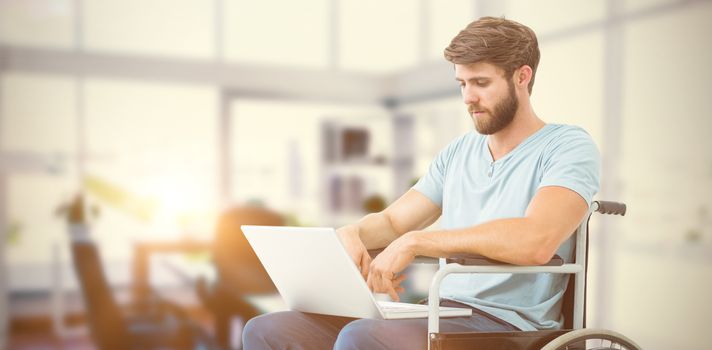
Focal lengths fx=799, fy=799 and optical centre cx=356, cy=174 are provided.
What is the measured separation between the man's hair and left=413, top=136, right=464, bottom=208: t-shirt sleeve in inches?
11.7

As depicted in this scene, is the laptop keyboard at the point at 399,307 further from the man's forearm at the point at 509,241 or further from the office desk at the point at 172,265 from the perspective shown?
the office desk at the point at 172,265

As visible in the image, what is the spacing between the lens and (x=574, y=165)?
1.50 meters

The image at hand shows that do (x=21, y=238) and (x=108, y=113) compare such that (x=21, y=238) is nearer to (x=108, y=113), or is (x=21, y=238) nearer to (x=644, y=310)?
(x=108, y=113)

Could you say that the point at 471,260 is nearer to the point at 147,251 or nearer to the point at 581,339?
the point at 581,339

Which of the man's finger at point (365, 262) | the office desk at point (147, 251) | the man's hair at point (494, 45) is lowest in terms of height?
the office desk at point (147, 251)

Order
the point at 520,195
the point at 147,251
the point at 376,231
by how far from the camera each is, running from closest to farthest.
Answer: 1. the point at 520,195
2. the point at 376,231
3. the point at 147,251

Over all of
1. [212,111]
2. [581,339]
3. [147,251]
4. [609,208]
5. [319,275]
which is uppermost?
[212,111]

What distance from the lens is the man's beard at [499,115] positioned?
1.62m

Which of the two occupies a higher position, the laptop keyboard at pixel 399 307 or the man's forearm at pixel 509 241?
the man's forearm at pixel 509 241

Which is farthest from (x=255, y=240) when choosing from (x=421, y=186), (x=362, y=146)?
(x=362, y=146)

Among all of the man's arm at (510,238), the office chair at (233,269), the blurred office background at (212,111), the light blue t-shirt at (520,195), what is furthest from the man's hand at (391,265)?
the blurred office background at (212,111)

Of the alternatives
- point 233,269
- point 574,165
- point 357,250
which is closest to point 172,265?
point 233,269

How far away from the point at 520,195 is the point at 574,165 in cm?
14

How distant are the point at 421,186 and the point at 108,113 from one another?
15.9 ft
